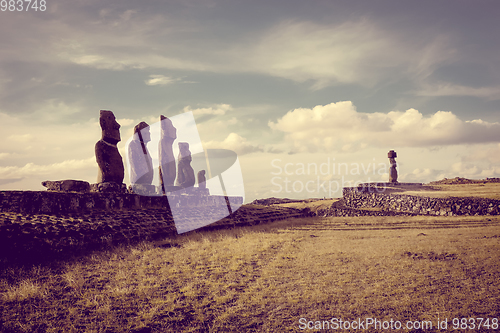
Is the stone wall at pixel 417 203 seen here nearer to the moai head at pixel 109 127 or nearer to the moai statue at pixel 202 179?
the moai statue at pixel 202 179

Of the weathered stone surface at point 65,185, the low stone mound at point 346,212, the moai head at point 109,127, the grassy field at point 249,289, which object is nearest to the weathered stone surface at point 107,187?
the weathered stone surface at point 65,185

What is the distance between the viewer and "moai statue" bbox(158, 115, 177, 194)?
67.9ft

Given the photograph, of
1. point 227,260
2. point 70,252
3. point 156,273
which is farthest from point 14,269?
point 227,260

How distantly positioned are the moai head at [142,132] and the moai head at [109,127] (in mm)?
3455

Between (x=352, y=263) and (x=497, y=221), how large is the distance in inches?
544

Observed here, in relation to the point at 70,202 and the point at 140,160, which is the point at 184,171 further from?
the point at 70,202

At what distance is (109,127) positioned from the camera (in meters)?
15.2

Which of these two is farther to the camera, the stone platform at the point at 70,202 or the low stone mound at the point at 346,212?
the low stone mound at the point at 346,212

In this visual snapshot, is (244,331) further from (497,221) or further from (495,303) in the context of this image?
(497,221)

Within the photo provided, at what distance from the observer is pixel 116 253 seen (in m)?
9.88

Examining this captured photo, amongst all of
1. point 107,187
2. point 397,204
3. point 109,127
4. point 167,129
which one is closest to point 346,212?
point 397,204

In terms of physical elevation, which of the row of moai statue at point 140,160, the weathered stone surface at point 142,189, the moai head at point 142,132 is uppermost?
the moai head at point 142,132

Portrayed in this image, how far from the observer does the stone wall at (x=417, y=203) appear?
19.9 metres

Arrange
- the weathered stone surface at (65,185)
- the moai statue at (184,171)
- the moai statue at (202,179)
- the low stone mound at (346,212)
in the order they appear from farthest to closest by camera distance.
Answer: the moai statue at (202,179) < the low stone mound at (346,212) < the moai statue at (184,171) < the weathered stone surface at (65,185)
